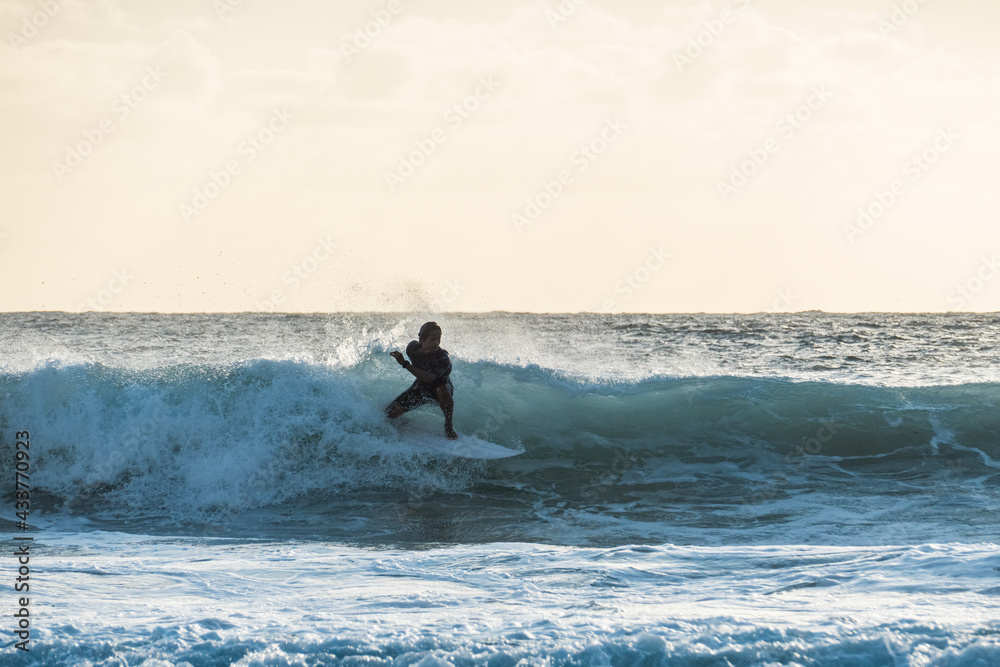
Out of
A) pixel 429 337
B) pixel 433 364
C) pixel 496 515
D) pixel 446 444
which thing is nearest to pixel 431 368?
pixel 433 364

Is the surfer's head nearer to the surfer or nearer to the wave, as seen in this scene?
the surfer

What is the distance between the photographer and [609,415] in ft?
38.7

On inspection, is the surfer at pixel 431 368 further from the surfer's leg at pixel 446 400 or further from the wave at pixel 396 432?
the wave at pixel 396 432

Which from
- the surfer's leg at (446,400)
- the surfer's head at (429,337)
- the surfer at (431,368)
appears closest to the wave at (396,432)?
the surfer's leg at (446,400)

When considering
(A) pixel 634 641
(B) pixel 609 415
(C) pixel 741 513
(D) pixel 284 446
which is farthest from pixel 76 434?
(A) pixel 634 641

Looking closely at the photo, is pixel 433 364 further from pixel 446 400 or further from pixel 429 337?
pixel 446 400

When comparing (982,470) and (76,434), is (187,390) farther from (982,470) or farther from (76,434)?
(982,470)

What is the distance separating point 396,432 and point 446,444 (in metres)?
0.65

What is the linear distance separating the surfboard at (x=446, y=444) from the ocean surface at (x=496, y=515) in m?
0.12

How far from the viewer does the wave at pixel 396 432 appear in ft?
30.2

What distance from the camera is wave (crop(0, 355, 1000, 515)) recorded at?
9219mm

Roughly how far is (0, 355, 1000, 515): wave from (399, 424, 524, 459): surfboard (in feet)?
0.46

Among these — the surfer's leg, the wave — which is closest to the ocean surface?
the wave

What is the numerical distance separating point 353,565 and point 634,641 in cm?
257
